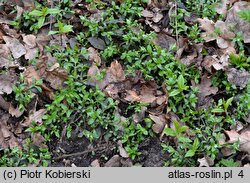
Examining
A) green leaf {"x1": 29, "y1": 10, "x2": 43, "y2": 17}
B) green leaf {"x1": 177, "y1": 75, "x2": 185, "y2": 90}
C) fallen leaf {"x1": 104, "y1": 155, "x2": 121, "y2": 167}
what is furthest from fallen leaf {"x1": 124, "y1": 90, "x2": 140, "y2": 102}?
green leaf {"x1": 29, "y1": 10, "x2": 43, "y2": 17}

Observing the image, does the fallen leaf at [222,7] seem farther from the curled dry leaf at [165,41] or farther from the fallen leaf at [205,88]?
the fallen leaf at [205,88]

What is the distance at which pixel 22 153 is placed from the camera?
3.84m

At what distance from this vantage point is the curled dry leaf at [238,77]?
4.11 m

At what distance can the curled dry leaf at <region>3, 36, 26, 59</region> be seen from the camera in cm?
430

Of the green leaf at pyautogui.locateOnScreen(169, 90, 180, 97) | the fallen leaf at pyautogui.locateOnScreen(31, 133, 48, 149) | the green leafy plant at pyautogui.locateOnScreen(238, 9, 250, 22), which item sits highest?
the green leafy plant at pyautogui.locateOnScreen(238, 9, 250, 22)

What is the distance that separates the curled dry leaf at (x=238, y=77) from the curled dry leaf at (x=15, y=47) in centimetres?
179

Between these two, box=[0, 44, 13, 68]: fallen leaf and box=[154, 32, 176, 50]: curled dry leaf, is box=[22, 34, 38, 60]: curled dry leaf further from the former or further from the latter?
box=[154, 32, 176, 50]: curled dry leaf

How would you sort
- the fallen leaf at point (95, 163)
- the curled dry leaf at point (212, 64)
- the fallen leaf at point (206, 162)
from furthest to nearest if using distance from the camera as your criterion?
the curled dry leaf at point (212, 64)
the fallen leaf at point (95, 163)
the fallen leaf at point (206, 162)

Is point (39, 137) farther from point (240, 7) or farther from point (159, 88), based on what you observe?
point (240, 7)

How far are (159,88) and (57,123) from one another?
2.95 feet

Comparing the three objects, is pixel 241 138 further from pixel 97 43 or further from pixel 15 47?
pixel 15 47

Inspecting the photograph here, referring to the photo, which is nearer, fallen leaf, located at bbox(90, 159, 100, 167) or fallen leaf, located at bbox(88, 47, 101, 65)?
fallen leaf, located at bbox(90, 159, 100, 167)

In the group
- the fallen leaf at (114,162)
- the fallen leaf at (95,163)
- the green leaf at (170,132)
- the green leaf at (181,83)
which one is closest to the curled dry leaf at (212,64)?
the green leaf at (181,83)

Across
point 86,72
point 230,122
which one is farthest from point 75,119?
point 230,122
